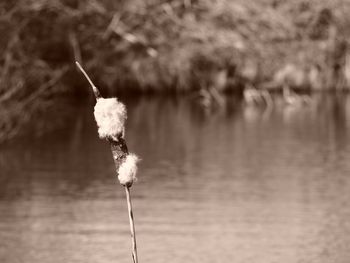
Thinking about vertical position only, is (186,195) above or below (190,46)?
below

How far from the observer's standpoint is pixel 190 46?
51031mm

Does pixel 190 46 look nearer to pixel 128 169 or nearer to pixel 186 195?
pixel 186 195

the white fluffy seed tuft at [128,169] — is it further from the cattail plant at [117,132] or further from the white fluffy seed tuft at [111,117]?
the white fluffy seed tuft at [111,117]

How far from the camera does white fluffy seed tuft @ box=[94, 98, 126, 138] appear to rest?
42.3 ft

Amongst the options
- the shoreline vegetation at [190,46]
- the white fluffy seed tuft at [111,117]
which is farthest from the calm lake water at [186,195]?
the shoreline vegetation at [190,46]

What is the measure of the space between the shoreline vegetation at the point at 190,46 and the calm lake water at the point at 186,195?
19.9 ft

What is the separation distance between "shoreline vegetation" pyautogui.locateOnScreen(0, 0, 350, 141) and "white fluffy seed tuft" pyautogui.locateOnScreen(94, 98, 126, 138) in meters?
26.1

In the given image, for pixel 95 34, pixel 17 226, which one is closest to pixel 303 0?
pixel 95 34

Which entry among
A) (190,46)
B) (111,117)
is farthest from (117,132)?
(190,46)

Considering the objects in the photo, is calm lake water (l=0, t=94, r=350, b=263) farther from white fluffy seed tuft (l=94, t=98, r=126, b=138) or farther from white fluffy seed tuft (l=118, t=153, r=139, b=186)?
white fluffy seed tuft (l=94, t=98, r=126, b=138)

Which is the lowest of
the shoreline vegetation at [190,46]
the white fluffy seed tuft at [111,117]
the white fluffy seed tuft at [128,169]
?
the white fluffy seed tuft at [128,169]

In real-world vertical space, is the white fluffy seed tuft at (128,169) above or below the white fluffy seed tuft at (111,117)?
below

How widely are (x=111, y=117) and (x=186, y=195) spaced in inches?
460

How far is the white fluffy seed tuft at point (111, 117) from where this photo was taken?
42.3ft
